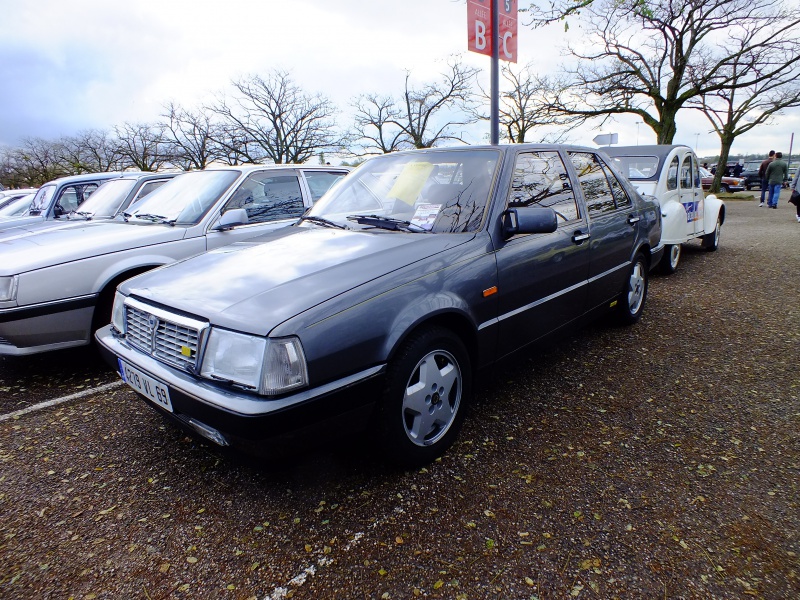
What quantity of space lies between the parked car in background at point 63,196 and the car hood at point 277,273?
671 centimetres

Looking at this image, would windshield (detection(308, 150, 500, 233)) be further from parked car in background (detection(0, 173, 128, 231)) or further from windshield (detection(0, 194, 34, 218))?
windshield (detection(0, 194, 34, 218))

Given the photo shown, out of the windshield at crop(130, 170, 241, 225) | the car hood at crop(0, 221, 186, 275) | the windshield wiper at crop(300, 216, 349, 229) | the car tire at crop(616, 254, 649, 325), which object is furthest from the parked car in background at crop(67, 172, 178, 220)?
the car tire at crop(616, 254, 649, 325)

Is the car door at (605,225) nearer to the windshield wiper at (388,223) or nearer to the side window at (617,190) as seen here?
the side window at (617,190)

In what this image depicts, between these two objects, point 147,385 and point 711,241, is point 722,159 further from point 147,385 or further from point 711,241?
point 147,385

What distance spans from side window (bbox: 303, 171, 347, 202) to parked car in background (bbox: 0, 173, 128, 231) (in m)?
4.64

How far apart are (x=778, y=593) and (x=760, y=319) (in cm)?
380

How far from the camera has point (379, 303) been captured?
6.93 ft

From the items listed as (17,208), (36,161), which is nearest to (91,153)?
(36,161)

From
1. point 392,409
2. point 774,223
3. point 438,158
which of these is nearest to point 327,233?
point 438,158

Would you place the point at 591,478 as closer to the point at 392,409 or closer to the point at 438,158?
the point at 392,409

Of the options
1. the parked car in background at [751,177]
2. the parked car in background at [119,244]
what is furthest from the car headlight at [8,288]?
the parked car in background at [751,177]

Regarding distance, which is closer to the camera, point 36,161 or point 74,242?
point 74,242

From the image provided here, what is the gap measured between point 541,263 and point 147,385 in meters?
2.32

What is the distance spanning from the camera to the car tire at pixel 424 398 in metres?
2.17
